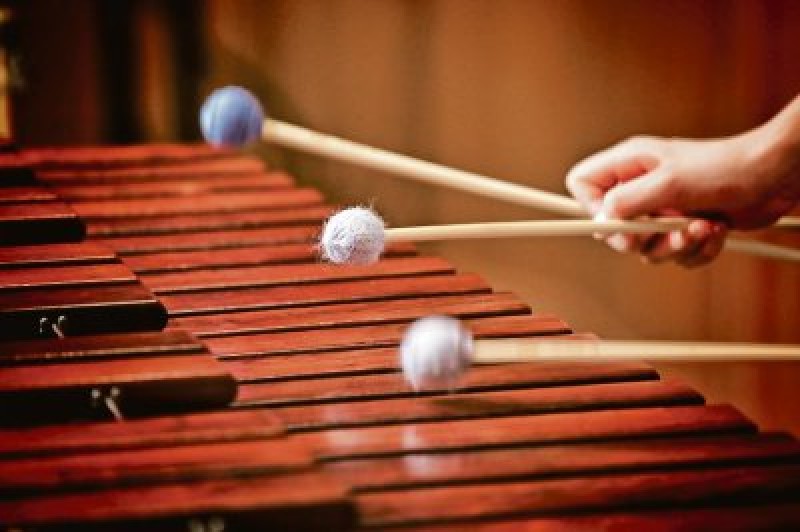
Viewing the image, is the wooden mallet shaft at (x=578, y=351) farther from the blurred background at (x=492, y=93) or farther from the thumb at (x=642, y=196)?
the blurred background at (x=492, y=93)

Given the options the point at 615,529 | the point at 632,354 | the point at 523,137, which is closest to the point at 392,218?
the point at 523,137

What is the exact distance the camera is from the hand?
221 cm

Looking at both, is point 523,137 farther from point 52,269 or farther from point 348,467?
point 348,467

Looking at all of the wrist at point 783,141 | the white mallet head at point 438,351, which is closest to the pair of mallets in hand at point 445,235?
the white mallet head at point 438,351

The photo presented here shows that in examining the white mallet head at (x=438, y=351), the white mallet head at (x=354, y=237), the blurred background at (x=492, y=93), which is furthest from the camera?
the blurred background at (x=492, y=93)

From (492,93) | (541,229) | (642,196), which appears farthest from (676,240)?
(492,93)

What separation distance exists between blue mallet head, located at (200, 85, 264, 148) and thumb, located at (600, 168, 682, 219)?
0.53 meters

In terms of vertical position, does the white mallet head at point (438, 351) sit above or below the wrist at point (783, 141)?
below

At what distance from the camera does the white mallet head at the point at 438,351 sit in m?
1.88

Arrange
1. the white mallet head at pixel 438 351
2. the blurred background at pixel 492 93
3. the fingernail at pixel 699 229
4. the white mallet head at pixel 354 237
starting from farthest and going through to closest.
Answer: the blurred background at pixel 492 93 < the fingernail at pixel 699 229 < the white mallet head at pixel 354 237 < the white mallet head at pixel 438 351

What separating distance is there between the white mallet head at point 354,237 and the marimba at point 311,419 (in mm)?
140

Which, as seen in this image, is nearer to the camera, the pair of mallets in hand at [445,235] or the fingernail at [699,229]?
the pair of mallets in hand at [445,235]

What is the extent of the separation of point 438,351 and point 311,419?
182mm

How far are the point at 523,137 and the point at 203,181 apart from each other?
4.57 ft
